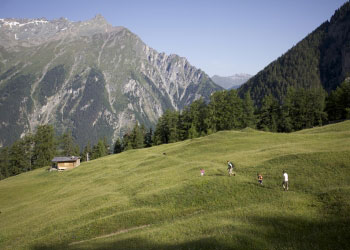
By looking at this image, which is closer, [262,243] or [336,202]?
[262,243]

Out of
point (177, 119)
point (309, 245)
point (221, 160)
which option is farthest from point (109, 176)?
point (177, 119)

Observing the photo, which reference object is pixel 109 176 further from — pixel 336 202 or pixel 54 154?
pixel 54 154

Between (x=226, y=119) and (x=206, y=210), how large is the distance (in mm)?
79342

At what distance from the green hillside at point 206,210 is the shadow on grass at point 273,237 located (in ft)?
0.24

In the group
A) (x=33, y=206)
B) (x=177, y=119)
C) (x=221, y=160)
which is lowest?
(x=33, y=206)

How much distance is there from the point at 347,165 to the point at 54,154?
12793cm

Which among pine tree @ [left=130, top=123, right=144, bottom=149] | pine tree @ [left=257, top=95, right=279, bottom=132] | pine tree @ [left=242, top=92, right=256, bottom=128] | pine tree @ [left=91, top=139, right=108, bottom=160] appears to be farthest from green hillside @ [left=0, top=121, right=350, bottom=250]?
pine tree @ [left=91, top=139, right=108, bottom=160]

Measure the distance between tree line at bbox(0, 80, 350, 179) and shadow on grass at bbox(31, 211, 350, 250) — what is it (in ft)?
267

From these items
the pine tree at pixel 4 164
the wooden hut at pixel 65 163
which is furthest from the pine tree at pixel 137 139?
the pine tree at pixel 4 164

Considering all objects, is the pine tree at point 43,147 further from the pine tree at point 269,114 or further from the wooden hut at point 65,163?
the pine tree at point 269,114

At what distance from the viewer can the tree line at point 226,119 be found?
109 m

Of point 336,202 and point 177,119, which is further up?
point 177,119

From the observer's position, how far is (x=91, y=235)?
3019 cm

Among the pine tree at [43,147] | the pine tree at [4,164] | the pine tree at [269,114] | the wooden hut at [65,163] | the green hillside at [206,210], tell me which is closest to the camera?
the green hillside at [206,210]
